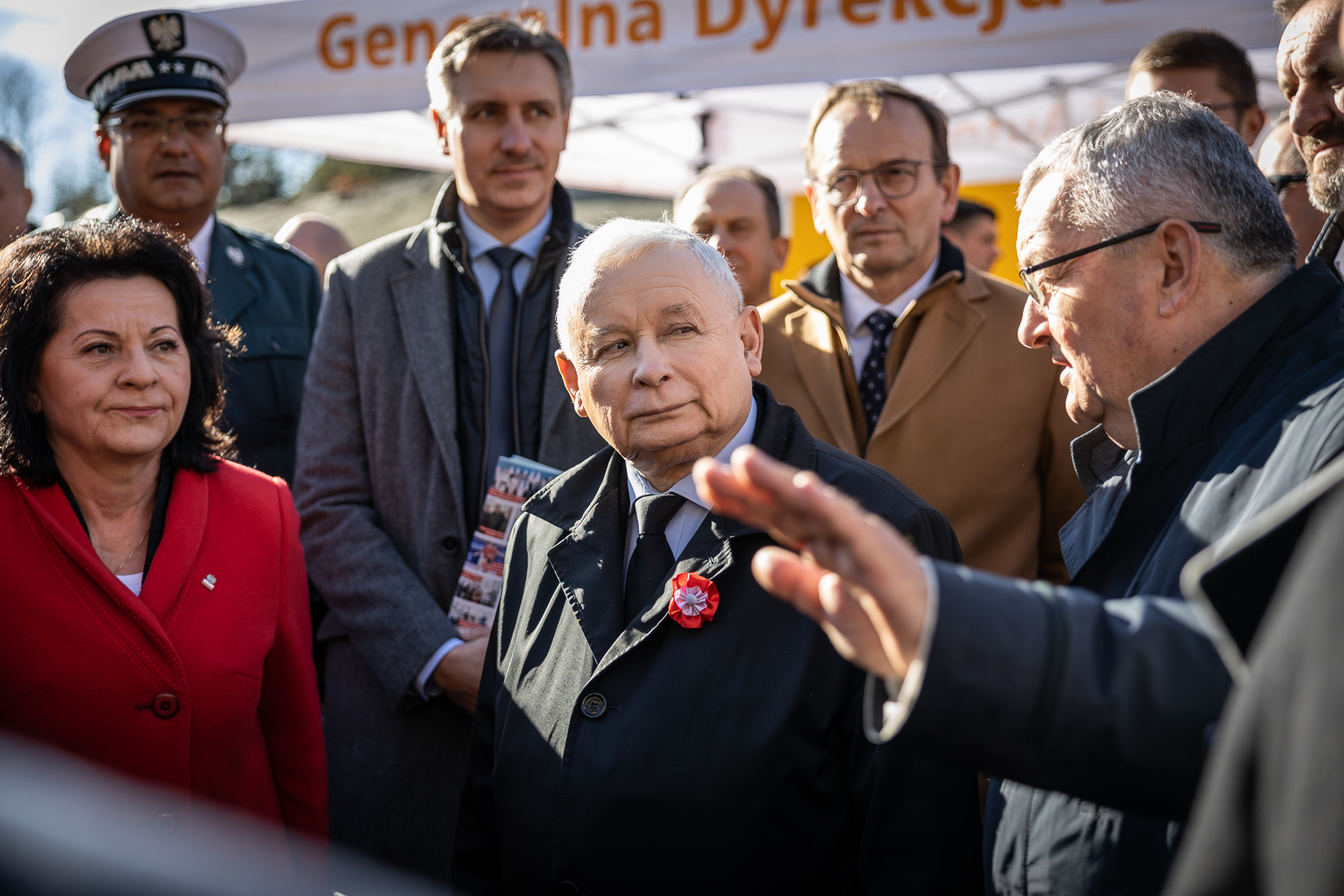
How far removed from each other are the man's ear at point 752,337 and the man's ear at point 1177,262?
0.81 metres

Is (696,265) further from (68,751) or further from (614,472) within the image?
(68,751)

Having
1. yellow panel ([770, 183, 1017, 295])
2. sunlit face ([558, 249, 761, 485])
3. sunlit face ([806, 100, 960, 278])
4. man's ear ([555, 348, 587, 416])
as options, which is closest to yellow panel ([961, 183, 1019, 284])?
yellow panel ([770, 183, 1017, 295])

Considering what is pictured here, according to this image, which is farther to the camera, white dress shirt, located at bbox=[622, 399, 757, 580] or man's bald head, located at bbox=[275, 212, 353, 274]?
man's bald head, located at bbox=[275, 212, 353, 274]

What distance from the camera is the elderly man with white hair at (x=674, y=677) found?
189 cm

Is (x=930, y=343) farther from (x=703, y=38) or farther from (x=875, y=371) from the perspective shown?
(x=703, y=38)

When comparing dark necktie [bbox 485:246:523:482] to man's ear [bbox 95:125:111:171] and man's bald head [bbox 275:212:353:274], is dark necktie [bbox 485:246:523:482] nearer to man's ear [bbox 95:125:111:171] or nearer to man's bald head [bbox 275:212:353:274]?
man's ear [bbox 95:125:111:171]

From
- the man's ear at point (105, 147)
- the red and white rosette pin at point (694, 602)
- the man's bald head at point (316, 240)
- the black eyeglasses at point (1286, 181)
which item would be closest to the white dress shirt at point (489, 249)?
the red and white rosette pin at point (694, 602)

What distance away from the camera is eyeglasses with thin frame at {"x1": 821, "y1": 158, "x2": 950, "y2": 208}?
3338mm

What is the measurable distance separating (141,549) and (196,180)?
5.81 ft

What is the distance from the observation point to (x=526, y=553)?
7.83 ft

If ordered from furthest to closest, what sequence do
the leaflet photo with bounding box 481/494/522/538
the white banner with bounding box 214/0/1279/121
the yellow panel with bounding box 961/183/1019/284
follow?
the yellow panel with bounding box 961/183/1019/284 → the white banner with bounding box 214/0/1279/121 → the leaflet photo with bounding box 481/494/522/538

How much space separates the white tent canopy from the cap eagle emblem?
53.0 inches

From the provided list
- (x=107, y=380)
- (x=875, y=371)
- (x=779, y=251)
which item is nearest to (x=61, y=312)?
(x=107, y=380)

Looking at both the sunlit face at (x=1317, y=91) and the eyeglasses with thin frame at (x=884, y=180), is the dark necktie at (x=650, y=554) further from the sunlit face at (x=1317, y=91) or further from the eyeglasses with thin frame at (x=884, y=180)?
the sunlit face at (x=1317, y=91)
